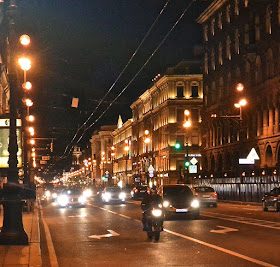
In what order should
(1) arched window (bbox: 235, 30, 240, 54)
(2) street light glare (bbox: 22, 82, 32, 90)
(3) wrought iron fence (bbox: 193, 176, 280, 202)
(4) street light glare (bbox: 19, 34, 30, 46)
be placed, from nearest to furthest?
(4) street light glare (bbox: 19, 34, 30, 46)
(2) street light glare (bbox: 22, 82, 32, 90)
(3) wrought iron fence (bbox: 193, 176, 280, 202)
(1) arched window (bbox: 235, 30, 240, 54)

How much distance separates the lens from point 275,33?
60.1 meters

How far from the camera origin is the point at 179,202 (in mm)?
28641

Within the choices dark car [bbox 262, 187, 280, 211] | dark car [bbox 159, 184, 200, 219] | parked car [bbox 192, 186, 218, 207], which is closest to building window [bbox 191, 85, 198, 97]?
parked car [bbox 192, 186, 218, 207]

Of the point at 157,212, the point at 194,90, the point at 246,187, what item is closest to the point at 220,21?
the point at 194,90

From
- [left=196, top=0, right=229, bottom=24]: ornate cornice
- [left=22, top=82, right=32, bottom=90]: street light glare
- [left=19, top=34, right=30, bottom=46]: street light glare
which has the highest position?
Result: [left=196, top=0, right=229, bottom=24]: ornate cornice

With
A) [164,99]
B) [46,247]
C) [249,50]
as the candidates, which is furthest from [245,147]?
[46,247]

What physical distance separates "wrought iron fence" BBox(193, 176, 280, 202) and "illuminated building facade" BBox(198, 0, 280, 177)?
362cm

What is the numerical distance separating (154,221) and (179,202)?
9426 mm

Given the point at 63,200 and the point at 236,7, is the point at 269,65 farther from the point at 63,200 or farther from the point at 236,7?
the point at 63,200

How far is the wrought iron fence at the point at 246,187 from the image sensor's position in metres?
49.2

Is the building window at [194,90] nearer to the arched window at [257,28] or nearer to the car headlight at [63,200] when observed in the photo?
the arched window at [257,28]

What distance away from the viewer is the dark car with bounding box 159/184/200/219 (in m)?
28.3

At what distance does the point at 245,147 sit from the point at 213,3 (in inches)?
781

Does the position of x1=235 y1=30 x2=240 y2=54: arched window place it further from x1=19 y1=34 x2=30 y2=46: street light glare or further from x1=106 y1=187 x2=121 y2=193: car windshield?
x1=19 y1=34 x2=30 y2=46: street light glare
